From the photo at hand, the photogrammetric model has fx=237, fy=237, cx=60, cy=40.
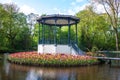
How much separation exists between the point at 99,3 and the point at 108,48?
14314 millimetres

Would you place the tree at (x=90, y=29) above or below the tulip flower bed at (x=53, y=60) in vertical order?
above

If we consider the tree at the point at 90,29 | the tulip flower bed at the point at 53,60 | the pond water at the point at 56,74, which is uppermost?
the tree at the point at 90,29

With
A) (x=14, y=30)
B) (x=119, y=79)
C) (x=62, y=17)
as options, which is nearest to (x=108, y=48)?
(x=14, y=30)

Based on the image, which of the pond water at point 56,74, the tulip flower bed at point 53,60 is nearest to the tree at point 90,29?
the tulip flower bed at point 53,60

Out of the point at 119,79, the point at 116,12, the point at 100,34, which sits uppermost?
the point at 116,12

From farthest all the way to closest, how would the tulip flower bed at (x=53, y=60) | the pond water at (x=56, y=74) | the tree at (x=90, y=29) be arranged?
the tree at (x=90, y=29)
the tulip flower bed at (x=53, y=60)
the pond water at (x=56, y=74)

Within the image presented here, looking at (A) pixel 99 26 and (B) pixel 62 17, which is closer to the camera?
(B) pixel 62 17

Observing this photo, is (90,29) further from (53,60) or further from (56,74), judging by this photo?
(56,74)

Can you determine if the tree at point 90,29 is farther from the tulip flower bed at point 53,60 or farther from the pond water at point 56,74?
the pond water at point 56,74

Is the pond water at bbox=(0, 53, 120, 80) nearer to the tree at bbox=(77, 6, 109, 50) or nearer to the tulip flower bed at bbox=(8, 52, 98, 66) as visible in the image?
the tulip flower bed at bbox=(8, 52, 98, 66)

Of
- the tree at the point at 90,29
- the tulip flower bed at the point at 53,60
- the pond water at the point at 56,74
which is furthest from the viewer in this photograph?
the tree at the point at 90,29

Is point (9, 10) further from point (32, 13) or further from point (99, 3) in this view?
point (99, 3)

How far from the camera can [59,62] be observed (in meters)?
19.2

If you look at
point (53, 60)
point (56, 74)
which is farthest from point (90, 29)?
point (56, 74)
